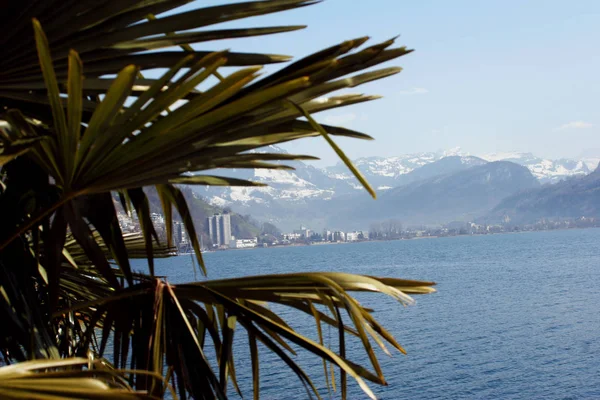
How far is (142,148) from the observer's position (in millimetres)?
1612

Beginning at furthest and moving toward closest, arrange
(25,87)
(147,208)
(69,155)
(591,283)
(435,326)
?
(591,283), (435,326), (147,208), (25,87), (69,155)

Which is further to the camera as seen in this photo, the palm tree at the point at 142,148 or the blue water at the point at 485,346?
the blue water at the point at 485,346

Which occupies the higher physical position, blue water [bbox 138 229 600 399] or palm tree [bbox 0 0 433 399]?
palm tree [bbox 0 0 433 399]

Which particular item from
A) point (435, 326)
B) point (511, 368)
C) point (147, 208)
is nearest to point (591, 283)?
point (435, 326)

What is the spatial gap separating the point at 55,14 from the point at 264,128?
1.83ft

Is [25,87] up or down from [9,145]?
up

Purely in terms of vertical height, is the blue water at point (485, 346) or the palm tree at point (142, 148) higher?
the palm tree at point (142, 148)

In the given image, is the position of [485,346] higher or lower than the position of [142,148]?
lower

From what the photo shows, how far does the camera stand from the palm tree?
4.81 feet

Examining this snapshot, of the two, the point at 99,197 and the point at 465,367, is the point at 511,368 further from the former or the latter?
the point at 99,197

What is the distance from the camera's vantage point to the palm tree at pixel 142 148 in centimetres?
146

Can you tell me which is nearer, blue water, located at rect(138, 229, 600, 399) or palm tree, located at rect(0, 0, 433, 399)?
palm tree, located at rect(0, 0, 433, 399)

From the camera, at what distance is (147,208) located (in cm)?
242

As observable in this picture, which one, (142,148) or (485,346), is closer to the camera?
(142,148)
